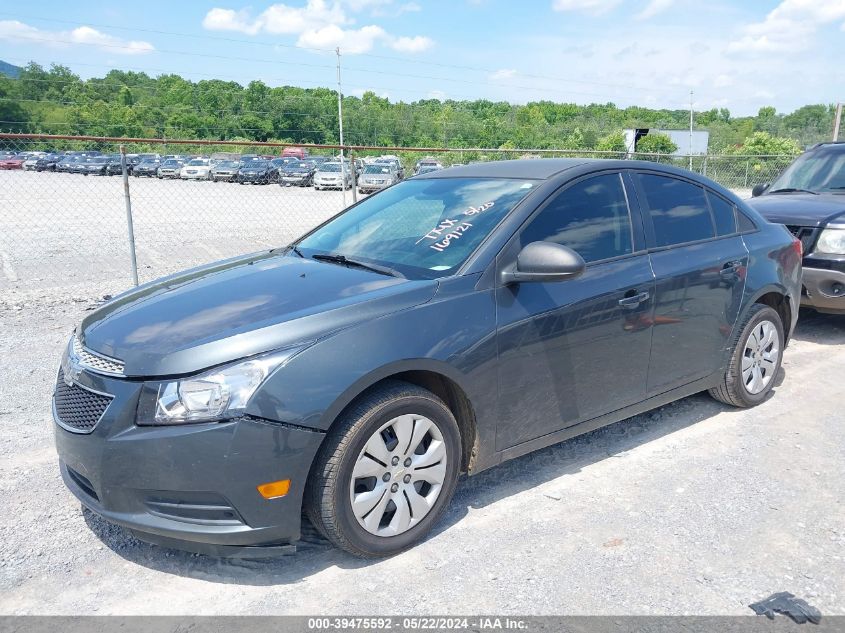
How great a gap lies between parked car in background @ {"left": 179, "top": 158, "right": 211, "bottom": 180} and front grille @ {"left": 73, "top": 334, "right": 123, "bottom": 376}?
36238 millimetres

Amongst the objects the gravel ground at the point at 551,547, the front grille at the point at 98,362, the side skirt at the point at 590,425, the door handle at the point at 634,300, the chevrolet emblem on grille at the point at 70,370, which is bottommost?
the gravel ground at the point at 551,547

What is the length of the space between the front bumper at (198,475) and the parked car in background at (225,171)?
33647 mm

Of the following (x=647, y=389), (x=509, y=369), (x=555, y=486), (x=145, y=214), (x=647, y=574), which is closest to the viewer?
(x=647, y=574)

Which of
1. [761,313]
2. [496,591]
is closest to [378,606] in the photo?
[496,591]

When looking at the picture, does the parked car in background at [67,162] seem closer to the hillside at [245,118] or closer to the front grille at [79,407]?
the hillside at [245,118]

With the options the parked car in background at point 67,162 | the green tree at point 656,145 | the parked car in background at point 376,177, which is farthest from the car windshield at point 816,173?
the parked car in background at point 67,162

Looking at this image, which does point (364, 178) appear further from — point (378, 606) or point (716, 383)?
point (378, 606)

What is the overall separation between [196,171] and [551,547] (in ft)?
129

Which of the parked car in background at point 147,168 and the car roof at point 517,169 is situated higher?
the car roof at point 517,169

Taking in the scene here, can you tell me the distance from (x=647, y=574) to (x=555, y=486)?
88cm

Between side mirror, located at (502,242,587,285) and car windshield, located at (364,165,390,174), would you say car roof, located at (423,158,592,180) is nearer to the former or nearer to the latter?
side mirror, located at (502,242,587,285)

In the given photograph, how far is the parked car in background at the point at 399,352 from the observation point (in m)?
2.72

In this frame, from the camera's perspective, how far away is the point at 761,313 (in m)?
4.80

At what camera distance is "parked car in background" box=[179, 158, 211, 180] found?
37.9 meters
